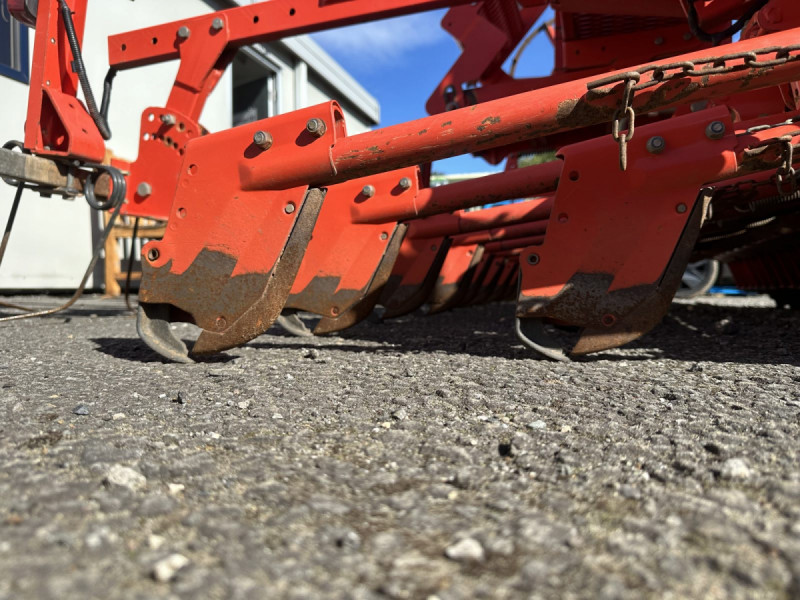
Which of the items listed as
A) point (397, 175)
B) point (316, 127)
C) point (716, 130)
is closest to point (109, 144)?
point (397, 175)

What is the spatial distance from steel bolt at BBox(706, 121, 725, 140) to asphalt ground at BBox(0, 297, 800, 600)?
0.72 m

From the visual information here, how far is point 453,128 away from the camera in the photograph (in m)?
1.71

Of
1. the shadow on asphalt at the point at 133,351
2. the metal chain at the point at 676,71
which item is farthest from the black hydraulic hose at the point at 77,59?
the metal chain at the point at 676,71

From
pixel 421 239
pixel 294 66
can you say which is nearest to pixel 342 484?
pixel 421 239

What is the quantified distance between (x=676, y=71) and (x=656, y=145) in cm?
32

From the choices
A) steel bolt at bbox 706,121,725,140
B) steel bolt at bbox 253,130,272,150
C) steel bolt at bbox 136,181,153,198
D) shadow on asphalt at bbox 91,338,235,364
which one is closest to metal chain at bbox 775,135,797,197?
steel bolt at bbox 706,121,725,140

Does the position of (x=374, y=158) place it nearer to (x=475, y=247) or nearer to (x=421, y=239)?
(x=421, y=239)

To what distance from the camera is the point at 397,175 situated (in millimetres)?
2648

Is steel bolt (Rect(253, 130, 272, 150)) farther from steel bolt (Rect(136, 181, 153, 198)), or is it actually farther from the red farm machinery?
steel bolt (Rect(136, 181, 153, 198))

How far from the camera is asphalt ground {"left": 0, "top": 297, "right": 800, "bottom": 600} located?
644 millimetres

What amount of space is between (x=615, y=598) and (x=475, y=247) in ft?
10.9

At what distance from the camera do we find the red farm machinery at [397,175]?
1.67 meters

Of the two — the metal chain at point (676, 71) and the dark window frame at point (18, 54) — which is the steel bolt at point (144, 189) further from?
the dark window frame at point (18, 54)

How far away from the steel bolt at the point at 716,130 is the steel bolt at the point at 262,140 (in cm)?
136
